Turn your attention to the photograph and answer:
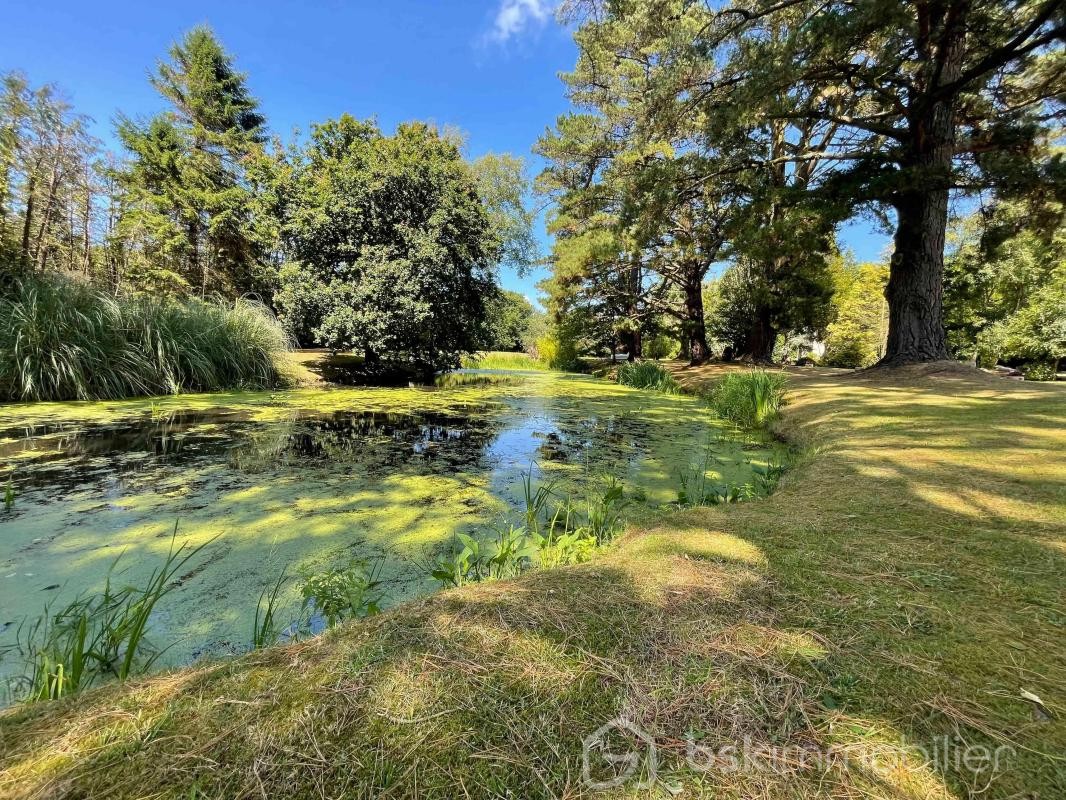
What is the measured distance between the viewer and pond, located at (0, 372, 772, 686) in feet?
5.35

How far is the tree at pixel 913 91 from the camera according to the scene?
5.06 metres

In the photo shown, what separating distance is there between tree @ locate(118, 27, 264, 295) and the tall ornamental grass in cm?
686

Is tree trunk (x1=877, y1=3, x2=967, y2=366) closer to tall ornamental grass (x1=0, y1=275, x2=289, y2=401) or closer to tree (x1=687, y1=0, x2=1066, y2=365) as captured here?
tree (x1=687, y1=0, x2=1066, y2=365)

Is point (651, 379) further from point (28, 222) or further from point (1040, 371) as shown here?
point (28, 222)

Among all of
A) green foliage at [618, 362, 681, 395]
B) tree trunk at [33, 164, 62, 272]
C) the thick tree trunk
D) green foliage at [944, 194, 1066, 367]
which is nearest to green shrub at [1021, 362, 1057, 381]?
green foliage at [944, 194, 1066, 367]

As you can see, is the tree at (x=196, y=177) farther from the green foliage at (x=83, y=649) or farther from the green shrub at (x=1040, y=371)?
the green shrub at (x=1040, y=371)

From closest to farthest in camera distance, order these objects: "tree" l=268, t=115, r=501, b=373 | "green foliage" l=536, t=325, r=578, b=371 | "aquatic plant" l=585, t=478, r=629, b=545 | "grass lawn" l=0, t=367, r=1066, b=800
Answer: "grass lawn" l=0, t=367, r=1066, b=800 → "aquatic plant" l=585, t=478, r=629, b=545 → "tree" l=268, t=115, r=501, b=373 → "green foliage" l=536, t=325, r=578, b=371

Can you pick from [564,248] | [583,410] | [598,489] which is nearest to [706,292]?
[564,248]

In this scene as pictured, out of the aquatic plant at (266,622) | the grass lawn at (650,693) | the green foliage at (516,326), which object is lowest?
the aquatic plant at (266,622)

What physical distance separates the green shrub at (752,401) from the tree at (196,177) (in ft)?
42.3

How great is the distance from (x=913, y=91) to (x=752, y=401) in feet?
17.6

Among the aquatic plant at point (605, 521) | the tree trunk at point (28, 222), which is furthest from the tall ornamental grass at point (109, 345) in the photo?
the aquatic plant at point (605, 521)

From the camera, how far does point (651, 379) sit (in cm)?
948

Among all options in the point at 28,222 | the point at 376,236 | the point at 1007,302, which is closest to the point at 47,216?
the point at 28,222
